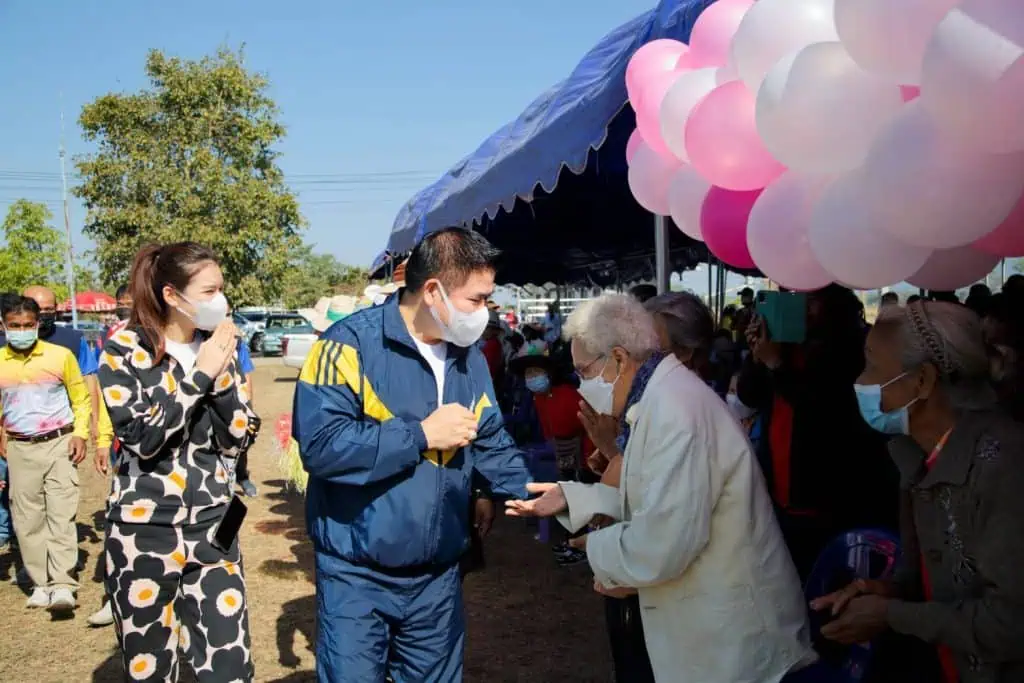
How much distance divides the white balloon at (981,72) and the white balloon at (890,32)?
13cm

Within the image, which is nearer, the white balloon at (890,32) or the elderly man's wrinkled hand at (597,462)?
the white balloon at (890,32)

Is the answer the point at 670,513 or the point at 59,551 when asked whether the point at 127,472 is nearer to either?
the point at 670,513

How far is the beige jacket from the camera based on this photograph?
6.68 feet

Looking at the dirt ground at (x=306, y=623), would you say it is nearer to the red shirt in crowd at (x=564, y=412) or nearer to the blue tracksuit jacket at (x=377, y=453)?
the red shirt in crowd at (x=564, y=412)

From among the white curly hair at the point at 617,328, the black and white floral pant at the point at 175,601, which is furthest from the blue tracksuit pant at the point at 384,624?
the white curly hair at the point at 617,328

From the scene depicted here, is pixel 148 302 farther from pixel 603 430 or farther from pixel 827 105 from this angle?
pixel 827 105

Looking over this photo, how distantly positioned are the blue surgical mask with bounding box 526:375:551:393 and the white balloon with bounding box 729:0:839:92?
148 inches

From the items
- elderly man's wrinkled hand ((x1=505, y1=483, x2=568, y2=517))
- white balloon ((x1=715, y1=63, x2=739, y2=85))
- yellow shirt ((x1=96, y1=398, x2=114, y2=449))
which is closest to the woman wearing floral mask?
elderly man's wrinkled hand ((x1=505, y1=483, x2=568, y2=517))

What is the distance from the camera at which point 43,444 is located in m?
5.28

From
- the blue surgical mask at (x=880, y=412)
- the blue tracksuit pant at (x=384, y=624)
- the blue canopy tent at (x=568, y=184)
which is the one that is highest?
the blue canopy tent at (x=568, y=184)

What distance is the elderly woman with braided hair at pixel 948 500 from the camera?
1.70m

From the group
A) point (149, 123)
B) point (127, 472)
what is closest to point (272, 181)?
point (149, 123)

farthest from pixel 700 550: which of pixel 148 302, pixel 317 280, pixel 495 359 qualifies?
pixel 317 280

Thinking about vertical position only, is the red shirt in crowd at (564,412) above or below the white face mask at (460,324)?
below
